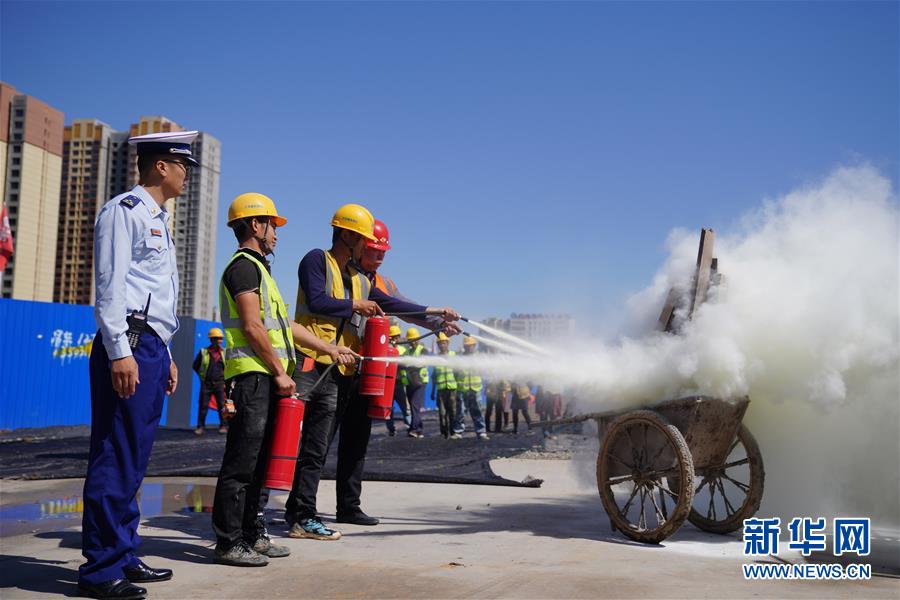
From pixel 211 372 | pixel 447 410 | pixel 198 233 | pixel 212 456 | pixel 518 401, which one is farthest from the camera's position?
pixel 198 233

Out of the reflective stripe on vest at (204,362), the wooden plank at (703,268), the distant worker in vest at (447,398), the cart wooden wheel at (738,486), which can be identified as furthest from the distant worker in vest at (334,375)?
the reflective stripe on vest at (204,362)

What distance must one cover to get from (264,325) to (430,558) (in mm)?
1775

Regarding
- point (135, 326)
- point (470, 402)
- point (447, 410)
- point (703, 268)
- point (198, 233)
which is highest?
point (198, 233)

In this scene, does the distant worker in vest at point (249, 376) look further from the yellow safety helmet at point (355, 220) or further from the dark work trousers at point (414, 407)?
the dark work trousers at point (414, 407)

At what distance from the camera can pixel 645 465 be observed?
5375mm

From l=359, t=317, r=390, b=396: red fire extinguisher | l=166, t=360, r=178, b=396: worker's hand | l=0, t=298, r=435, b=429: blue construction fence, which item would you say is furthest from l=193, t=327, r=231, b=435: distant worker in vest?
l=166, t=360, r=178, b=396: worker's hand

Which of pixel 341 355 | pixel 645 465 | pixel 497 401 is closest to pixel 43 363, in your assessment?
pixel 497 401

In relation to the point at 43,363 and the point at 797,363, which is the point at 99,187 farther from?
the point at 797,363

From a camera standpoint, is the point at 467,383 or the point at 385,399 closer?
the point at 385,399

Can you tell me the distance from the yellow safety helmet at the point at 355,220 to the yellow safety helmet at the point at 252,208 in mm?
→ 1008

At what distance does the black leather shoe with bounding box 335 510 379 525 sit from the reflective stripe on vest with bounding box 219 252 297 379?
1793 mm

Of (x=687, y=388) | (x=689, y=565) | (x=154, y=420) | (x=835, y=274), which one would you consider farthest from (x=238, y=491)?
(x=835, y=274)

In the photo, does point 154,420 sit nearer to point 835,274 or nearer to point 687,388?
point 687,388

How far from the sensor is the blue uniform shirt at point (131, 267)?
12.2 feet
